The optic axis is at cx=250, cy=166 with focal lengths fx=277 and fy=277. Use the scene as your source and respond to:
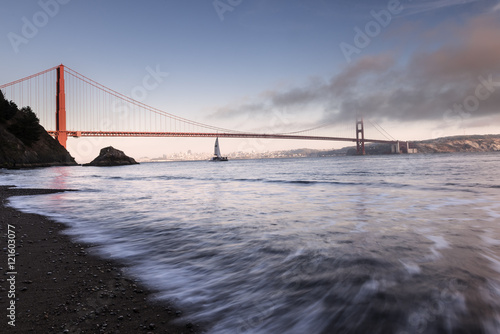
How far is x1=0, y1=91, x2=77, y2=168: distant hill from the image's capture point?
4423 cm

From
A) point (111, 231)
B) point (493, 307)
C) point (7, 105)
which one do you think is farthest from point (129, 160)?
point (493, 307)

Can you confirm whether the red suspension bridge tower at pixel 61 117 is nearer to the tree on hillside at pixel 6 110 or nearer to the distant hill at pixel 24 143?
the distant hill at pixel 24 143

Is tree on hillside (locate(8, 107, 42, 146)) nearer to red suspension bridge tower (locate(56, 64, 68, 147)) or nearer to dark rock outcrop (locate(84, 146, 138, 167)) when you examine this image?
red suspension bridge tower (locate(56, 64, 68, 147))

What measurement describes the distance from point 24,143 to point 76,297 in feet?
206

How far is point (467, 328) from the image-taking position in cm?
209

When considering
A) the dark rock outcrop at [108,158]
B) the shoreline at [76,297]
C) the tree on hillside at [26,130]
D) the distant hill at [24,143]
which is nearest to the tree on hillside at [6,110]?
the distant hill at [24,143]

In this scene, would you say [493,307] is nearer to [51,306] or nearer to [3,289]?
[51,306]

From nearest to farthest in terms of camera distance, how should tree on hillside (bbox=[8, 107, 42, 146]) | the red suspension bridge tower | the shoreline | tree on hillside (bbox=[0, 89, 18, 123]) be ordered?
the shoreline, tree on hillside (bbox=[0, 89, 18, 123]), tree on hillside (bbox=[8, 107, 42, 146]), the red suspension bridge tower

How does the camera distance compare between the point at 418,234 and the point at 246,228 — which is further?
the point at 246,228

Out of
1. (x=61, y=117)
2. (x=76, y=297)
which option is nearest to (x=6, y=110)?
(x=61, y=117)

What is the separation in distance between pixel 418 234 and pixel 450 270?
6.15ft

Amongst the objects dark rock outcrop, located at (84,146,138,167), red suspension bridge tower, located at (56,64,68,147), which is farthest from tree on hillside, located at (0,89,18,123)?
dark rock outcrop, located at (84,146,138,167)

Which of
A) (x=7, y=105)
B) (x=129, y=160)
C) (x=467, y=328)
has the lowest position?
(x=467, y=328)

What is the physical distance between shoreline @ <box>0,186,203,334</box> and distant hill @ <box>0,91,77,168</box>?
52.1 m
